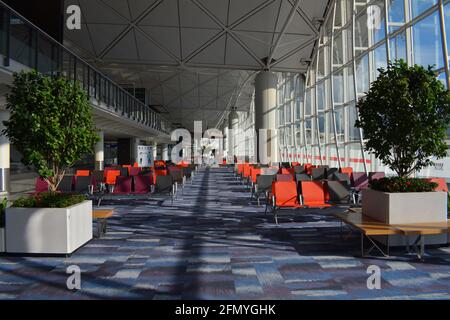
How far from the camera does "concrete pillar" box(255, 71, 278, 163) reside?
2194 cm

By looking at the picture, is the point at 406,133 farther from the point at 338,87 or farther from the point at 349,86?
the point at 338,87

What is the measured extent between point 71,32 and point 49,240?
18015 millimetres

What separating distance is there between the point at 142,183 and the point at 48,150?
211 inches

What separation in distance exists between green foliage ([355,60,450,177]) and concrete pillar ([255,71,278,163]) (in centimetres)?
1547

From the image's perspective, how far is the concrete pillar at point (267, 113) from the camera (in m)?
21.9

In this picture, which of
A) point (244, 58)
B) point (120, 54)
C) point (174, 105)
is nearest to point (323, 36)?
point (244, 58)

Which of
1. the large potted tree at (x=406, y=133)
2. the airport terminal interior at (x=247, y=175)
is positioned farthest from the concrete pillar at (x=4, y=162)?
the large potted tree at (x=406, y=133)

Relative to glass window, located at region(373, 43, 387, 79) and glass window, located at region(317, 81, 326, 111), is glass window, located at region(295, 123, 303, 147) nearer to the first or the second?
glass window, located at region(317, 81, 326, 111)

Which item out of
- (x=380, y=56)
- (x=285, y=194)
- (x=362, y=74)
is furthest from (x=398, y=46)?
(x=285, y=194)

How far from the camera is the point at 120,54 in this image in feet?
71.5

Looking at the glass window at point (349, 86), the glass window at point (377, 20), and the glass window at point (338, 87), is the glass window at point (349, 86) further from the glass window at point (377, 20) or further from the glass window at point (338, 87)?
the glass window at point (377, 20)

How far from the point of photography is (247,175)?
1706cm

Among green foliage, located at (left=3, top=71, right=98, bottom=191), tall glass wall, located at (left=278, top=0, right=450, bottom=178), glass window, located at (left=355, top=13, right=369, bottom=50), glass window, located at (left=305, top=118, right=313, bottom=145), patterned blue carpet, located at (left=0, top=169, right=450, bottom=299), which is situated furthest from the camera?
glass window, located at (left=305, top=118, right=313, bottom=145)

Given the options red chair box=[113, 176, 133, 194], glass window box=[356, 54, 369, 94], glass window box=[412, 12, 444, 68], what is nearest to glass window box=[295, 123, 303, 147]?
glass window box=[356, 54, 369, 94]
